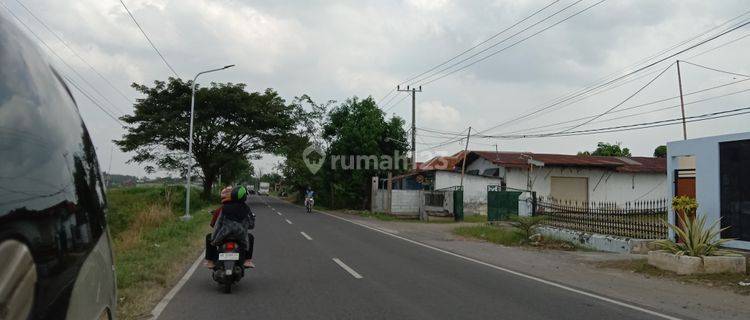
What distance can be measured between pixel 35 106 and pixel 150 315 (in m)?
5.47

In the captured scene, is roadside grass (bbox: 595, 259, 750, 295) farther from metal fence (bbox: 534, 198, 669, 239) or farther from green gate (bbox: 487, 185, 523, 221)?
green gate (bbox: 487, 185, 523, 221)

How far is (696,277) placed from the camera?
11.3m

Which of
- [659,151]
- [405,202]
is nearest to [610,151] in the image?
[659,151]

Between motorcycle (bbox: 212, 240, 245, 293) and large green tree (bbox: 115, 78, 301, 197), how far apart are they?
122ft

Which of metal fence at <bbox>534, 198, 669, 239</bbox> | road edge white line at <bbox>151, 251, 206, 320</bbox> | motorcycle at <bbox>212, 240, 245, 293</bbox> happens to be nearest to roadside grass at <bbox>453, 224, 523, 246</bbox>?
metal fence at <bbox>534, 198, 669, 239</bbox>

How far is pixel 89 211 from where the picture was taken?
8.46 ft

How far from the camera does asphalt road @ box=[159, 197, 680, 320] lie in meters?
7.30

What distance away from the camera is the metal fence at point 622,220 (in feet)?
49.4

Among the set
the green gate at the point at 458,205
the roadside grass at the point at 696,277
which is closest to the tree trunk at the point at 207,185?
the green gate at the point at 458,205

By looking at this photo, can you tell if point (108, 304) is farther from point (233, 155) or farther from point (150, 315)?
point (233, 155)

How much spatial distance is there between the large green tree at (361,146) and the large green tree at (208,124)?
7168 millimetres

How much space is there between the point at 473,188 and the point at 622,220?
1965cm

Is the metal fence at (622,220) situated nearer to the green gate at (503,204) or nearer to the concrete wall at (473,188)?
the green gate at (503,204)

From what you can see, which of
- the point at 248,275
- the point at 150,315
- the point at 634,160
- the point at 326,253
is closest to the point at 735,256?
the point at 326,253
